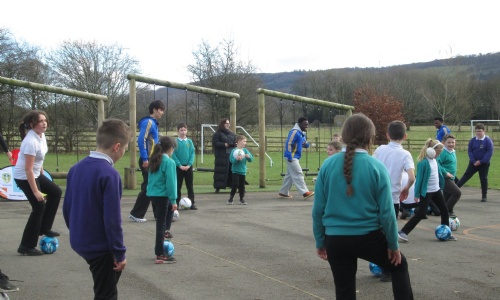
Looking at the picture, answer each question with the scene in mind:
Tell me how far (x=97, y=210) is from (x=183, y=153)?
861 cm

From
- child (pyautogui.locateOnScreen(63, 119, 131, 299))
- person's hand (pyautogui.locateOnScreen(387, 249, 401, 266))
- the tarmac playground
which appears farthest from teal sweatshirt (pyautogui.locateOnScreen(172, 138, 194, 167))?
A: person's hand (pyautogui.locateOnScreen(387, 249, 401, 266))

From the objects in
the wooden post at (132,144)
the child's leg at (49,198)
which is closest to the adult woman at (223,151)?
the wooden post at (132,144)

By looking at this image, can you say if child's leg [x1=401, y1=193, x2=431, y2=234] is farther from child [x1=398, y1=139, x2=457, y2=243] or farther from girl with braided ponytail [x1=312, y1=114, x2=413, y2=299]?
girl with braided ponytail [x1=312, y1=114, x2=413, y2=299]

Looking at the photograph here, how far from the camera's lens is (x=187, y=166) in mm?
13195

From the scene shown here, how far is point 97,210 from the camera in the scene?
4.57 meters

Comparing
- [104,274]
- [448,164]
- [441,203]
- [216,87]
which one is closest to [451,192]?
[448,164]

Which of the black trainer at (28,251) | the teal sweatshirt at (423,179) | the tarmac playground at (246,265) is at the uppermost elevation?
the teal sweatshirt at (423,179)

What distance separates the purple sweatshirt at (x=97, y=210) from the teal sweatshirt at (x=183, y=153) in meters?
8.50

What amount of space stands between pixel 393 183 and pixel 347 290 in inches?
144

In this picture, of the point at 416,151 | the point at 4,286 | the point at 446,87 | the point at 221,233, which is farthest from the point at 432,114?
the point at 4,286

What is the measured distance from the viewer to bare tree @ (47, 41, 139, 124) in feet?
183

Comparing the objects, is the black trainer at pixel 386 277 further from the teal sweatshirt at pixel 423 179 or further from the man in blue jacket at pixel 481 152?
the man in blue jacket at pixel 481 152

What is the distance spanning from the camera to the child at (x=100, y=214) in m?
4.54

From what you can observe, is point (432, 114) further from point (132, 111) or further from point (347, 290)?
point (347, 290)
